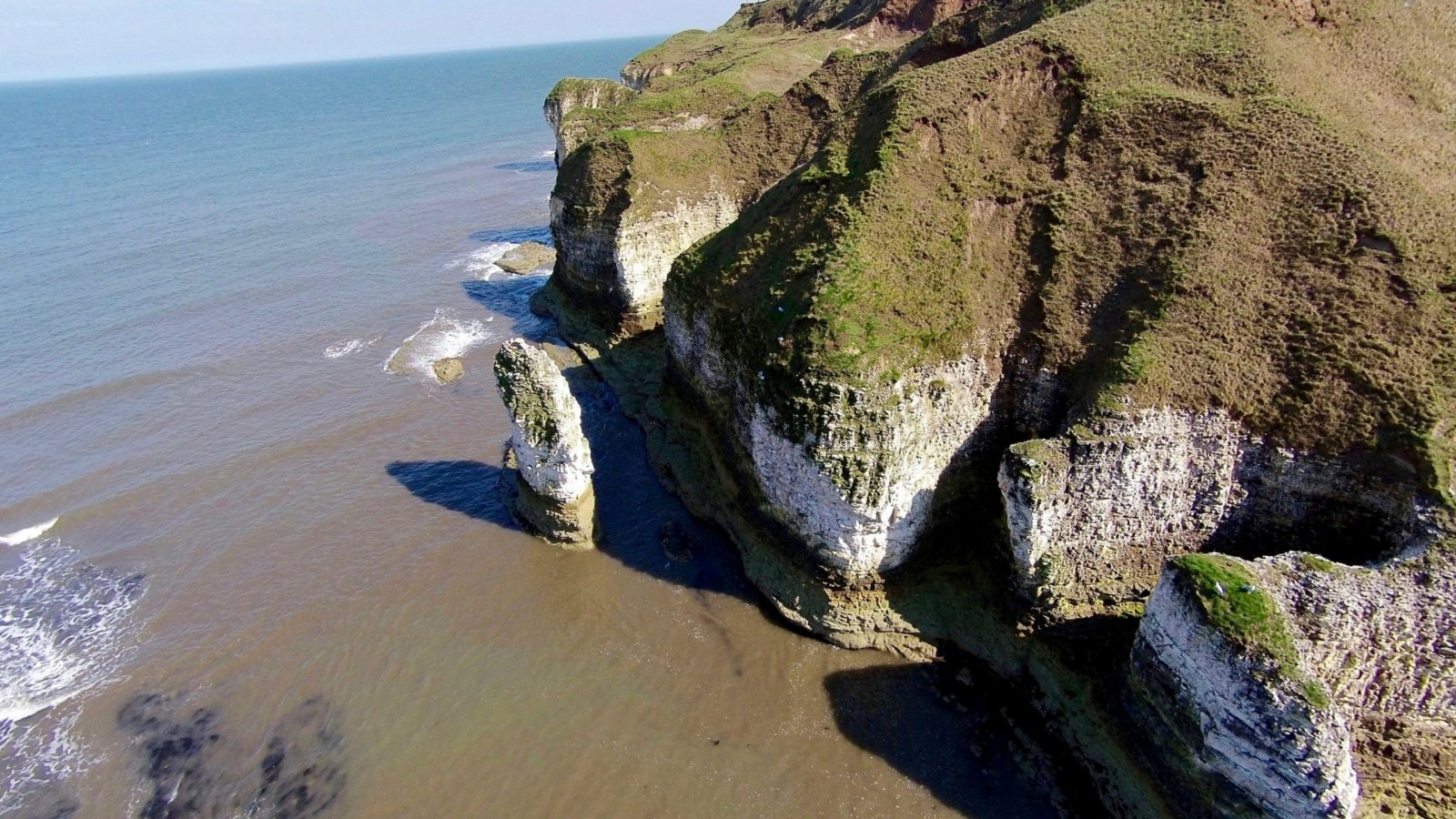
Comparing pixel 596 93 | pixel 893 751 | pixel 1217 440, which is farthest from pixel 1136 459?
pixel 596 93

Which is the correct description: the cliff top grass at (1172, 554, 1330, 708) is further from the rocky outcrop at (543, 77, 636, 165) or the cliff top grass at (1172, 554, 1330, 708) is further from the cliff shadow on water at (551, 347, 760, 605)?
the rocky outcrop at (543, 77, 636, 165)

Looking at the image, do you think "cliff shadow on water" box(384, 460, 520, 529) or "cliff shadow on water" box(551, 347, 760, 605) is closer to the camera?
"cliff shadow on water" box(551, 347, 760, 605)

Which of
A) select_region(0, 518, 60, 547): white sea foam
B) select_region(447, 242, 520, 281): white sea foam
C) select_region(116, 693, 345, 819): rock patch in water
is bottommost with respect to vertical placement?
select_region(116, 693, 345, 819): rock patch in water

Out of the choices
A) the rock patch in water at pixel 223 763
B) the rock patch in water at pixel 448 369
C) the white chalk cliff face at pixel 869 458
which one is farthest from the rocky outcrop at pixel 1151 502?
the rock patch in water at pixel 448 369

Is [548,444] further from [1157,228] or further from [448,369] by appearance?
[1157,228]

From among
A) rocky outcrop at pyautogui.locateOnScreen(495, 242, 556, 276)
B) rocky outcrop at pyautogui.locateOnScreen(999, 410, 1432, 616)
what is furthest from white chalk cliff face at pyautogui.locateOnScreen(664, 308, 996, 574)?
rocky outcrop at pyautogui.locateOnScreen(495, 242, 556, 276)

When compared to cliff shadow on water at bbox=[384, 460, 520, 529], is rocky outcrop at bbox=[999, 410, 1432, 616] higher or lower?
higher

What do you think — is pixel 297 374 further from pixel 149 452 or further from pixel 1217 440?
pixel 1217 440

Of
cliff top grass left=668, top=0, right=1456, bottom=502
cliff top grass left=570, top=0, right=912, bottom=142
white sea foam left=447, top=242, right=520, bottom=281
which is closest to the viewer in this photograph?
cliff top grass left=668, top=0, right=1456, bottom=502

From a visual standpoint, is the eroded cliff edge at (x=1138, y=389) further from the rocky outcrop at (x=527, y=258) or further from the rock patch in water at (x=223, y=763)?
the rocky outcrop at (x=527, y=258)
